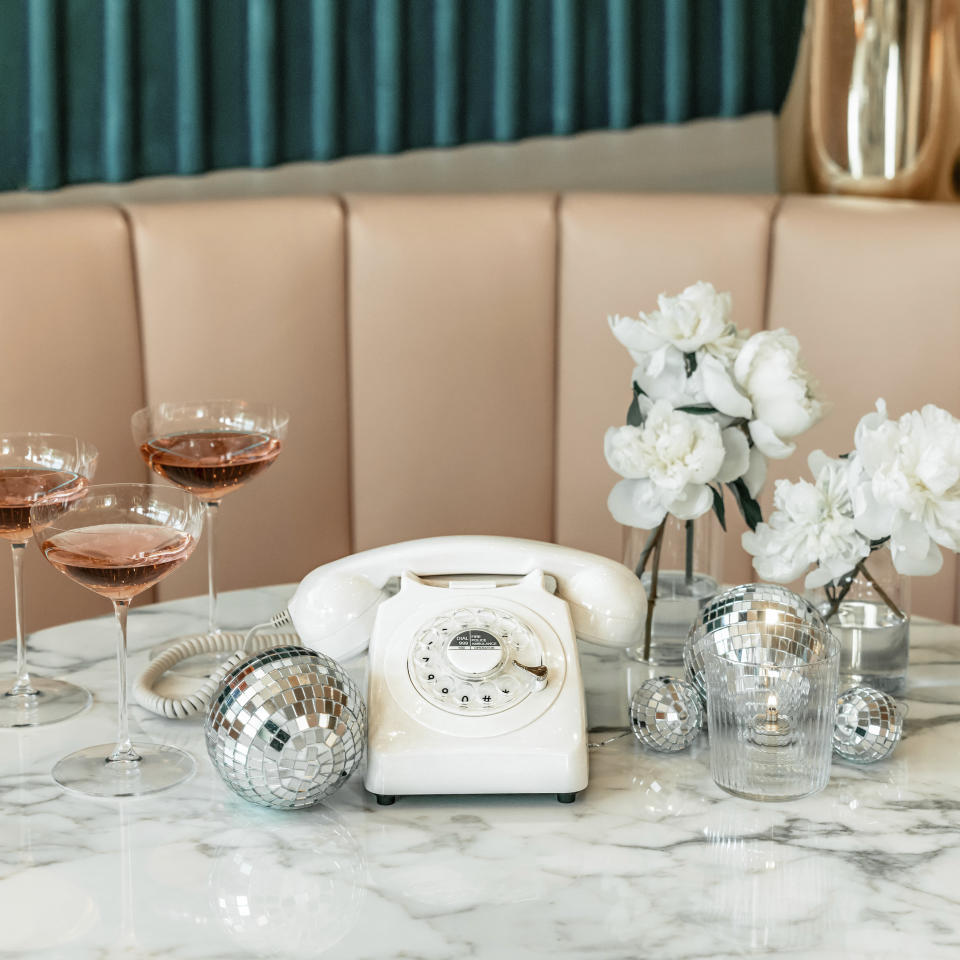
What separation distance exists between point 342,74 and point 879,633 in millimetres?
1006

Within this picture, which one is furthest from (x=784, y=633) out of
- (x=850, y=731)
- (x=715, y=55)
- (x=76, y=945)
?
(x=715, y=55)

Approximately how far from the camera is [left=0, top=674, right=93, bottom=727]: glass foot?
947 mm

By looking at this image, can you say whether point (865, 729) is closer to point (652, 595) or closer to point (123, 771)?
point (652, 595)

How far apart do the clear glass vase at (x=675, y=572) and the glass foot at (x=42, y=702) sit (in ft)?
1.43

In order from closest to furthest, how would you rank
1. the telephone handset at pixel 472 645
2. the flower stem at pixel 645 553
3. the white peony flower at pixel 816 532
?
the telephone handset at pixel 472 645
the white peony flower at pixel 816 532
the flower stem at pixel 645 553

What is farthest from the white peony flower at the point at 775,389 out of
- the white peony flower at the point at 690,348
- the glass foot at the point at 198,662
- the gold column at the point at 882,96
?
the gold column at the point at 882,96

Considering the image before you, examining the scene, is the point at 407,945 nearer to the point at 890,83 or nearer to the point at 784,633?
the point at 784,633

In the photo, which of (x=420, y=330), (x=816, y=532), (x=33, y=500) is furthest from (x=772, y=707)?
(x=420, y=330)

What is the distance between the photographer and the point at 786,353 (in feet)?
3.02

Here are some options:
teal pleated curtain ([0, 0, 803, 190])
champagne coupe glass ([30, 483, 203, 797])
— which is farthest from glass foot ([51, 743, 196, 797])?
teal pleated curtain ([0, 0, 803, 190])

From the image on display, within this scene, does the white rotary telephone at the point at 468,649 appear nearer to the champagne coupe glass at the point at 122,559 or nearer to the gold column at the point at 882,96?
the champagne coupe glass at the point at 122,559

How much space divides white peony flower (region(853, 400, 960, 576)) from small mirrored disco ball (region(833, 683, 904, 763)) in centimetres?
10

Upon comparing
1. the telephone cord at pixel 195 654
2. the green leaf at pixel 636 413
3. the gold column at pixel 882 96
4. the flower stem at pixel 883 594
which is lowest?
the telephone cord at pixel 195 654

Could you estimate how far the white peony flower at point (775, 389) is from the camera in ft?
3.02
